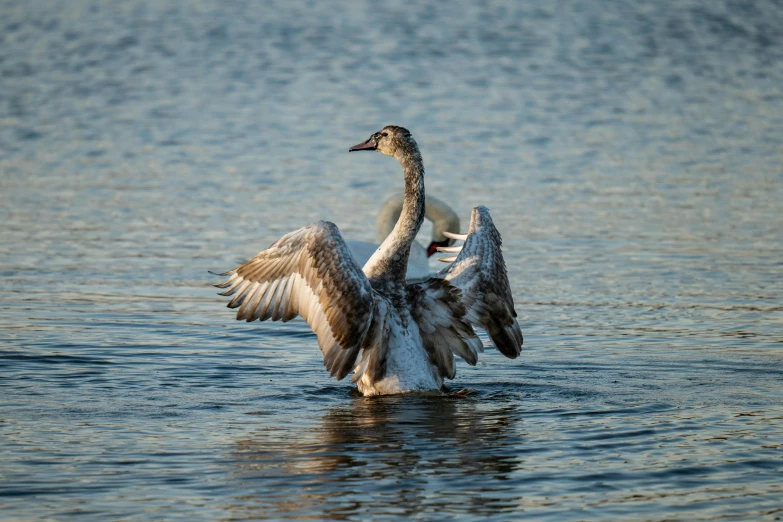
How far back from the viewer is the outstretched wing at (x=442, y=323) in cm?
887

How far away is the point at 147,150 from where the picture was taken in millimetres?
18172

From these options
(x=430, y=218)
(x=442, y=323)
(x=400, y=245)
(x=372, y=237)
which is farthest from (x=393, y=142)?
(x=430, y=218)

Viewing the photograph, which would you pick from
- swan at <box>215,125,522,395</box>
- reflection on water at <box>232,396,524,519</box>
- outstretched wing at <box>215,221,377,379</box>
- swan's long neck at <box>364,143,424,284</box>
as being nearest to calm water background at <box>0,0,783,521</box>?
reflection on water at <box>232,396,524,519</box>

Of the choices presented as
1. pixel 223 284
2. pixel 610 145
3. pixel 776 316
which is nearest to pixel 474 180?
pixel 610 145

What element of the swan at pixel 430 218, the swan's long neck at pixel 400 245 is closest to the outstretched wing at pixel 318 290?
the swan's long neck at pixel 400 245

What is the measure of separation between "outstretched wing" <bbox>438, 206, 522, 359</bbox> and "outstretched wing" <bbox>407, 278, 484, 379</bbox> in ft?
0.37

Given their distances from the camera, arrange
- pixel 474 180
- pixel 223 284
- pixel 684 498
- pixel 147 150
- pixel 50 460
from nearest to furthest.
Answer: pixel 684 498, pixel 50 460, pixel 223 284, pixel 474 180, pixel 147 150

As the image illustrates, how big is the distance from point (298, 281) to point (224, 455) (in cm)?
179

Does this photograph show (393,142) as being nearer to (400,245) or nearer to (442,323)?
(400,245)

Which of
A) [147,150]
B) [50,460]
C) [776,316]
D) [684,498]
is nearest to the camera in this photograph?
[684,498]

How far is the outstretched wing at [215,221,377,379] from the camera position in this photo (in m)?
8.34

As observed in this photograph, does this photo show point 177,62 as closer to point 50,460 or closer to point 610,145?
point 610,145

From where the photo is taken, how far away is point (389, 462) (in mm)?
7074

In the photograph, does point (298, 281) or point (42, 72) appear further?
point (42, 72)
